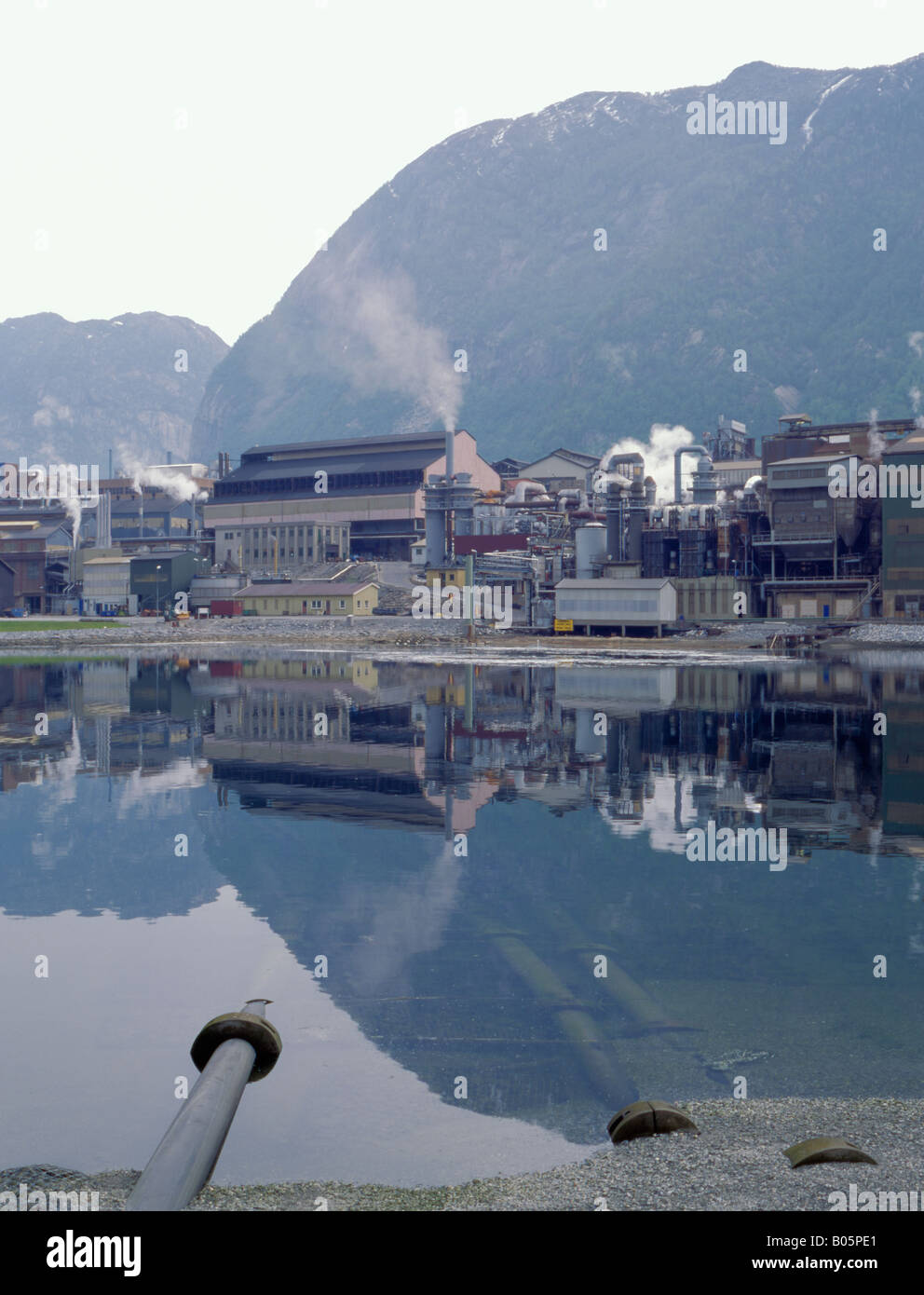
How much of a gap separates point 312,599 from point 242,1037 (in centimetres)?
9098

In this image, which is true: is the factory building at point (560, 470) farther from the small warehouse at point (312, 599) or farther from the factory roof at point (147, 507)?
the factory roof at point (147, 507)

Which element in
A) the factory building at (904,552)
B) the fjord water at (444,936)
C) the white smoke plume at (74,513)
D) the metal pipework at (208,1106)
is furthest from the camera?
the white smoke plume at (74,513)

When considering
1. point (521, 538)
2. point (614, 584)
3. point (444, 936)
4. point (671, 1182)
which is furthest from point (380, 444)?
point (671, 1182)

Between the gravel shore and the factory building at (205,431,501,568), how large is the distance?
110543 millimetres

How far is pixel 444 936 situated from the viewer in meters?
15.0

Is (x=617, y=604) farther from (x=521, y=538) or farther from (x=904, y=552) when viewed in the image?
(x=904, y=552)

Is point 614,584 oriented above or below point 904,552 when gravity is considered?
below

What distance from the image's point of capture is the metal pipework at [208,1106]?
749 cm

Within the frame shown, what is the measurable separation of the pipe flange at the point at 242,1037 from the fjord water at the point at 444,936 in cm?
29

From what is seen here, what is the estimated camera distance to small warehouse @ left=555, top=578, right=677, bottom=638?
85188 millimetres

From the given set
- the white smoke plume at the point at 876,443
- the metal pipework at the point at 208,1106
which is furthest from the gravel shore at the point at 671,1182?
the white smoke plume at the point at 876,443

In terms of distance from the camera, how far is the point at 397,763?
29766mm

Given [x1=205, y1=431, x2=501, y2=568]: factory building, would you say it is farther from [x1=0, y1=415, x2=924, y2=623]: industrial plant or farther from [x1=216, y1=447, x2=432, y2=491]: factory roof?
[x1=0, y1=415, x2=924, y2=623]: industrial plant
